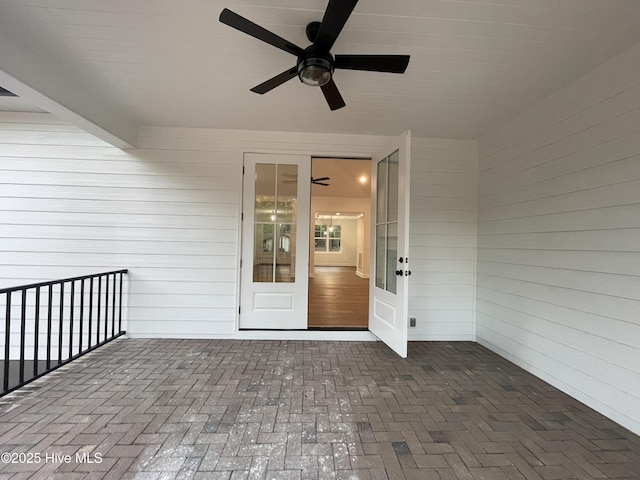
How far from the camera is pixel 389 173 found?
10.7ft

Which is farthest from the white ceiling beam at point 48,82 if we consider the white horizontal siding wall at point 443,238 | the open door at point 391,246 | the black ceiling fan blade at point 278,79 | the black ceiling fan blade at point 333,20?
the white horizontal siding wall at point 443,238

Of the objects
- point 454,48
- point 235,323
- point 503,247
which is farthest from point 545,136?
point 235,323

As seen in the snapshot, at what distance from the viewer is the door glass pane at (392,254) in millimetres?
3037

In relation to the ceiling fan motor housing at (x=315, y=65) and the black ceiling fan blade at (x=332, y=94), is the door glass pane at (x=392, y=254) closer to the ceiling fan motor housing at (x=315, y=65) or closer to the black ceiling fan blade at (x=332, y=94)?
the black ceiling fan blade at (x=332, y=94)

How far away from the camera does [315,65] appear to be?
1760 mm

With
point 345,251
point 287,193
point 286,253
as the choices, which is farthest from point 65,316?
point 345,251

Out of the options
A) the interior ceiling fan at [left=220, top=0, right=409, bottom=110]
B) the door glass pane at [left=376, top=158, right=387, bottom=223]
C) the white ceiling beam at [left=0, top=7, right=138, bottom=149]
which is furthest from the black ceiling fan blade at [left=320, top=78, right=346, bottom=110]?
the white ceiling beam at [left=0, top=7, right=138, bottom=149]

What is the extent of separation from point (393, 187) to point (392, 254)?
0.71 m

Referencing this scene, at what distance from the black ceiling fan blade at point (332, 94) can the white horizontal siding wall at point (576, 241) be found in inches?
75.5

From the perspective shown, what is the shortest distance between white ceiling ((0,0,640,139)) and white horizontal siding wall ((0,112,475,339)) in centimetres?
54

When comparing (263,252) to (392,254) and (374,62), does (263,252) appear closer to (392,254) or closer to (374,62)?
(392,254)

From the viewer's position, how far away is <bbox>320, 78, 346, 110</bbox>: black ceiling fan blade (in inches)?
78.0

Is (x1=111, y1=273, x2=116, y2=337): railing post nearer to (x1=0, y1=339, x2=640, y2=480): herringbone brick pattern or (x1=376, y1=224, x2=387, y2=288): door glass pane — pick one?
(x1=0, y1=339, x2=640, y2=480): herringbone brick pattern

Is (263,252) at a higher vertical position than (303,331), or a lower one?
higher
